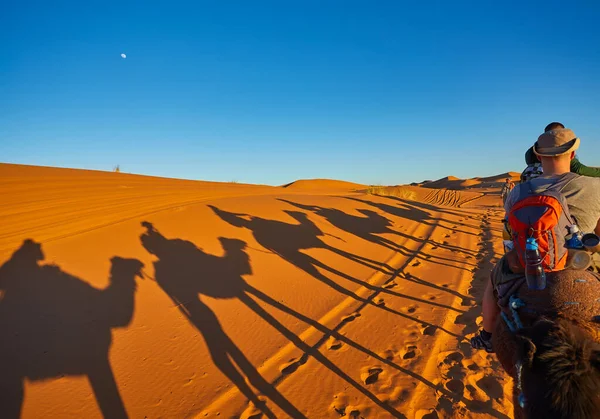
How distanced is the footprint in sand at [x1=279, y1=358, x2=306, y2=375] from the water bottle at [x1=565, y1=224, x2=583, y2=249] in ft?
10.5

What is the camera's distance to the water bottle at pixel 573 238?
178 centimetres

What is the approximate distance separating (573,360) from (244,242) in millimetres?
7808

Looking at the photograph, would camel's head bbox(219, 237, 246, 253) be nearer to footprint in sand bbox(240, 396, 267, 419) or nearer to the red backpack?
footprint in sand bbox(240, 396, 267, 419)

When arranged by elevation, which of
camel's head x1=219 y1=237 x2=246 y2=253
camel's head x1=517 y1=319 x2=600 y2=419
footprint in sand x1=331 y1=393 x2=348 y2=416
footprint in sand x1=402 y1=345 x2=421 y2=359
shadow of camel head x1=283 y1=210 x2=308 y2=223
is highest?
camel's head x1=517 y1=319 x2=600 y2=419

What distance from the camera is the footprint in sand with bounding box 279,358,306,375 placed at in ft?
13.1

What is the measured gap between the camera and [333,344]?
179 inches

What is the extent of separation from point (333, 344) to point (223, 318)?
1.88 meters

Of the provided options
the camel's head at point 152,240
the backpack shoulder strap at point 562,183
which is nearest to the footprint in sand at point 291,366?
the backpack shoulder strap at point 562,183

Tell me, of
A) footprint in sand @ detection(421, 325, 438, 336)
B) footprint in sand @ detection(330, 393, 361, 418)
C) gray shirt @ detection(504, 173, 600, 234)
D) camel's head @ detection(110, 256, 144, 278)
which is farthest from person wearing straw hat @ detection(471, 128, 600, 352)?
camel's head @ detection(110, 256, 144, 278)

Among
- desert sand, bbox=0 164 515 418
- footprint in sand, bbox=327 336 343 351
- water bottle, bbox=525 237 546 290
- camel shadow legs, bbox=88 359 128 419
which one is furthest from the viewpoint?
footprint in sand, bbox=327 336 343 351

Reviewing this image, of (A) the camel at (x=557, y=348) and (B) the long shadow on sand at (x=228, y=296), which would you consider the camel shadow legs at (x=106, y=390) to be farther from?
(A) the camel at (x=557, y=348)

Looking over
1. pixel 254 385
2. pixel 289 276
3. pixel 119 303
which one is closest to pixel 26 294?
pixel 119 303

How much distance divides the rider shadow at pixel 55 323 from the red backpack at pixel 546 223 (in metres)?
3.86

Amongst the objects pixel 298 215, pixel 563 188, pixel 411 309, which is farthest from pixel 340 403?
pixel 298 215
